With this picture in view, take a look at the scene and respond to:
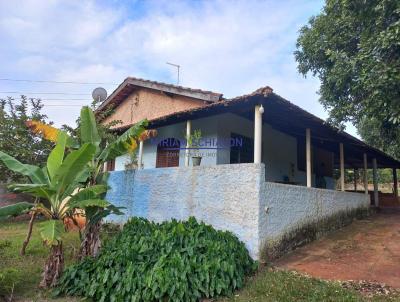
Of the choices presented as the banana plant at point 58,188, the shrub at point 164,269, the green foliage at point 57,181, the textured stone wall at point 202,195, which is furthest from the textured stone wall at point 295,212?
the green foliage at point 57,181

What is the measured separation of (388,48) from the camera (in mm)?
6422

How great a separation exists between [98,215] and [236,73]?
7.49 metres

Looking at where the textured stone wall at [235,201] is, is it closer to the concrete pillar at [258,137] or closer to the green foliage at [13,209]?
the concrete pillar at [258,137]

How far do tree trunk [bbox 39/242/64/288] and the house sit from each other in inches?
133

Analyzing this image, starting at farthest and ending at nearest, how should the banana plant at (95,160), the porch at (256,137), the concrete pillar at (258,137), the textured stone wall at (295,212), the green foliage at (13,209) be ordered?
the porch at (256,137)
the concrete pillar at (258,137)
the textured stone wall at (295,212)
the banana plant at (95,160)
the green foliage at (13,209)

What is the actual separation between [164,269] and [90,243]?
2299 millimetres

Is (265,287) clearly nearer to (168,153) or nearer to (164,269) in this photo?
(164,269)

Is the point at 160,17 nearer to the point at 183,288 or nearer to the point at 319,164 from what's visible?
the point at 183,288

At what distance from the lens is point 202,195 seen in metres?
8.35

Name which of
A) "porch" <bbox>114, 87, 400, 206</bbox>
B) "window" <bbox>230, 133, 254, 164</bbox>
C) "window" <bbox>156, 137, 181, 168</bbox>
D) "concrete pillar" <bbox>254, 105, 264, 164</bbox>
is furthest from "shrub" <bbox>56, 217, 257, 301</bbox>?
"window" <bbox>156, 137, 181, 168</bbox>

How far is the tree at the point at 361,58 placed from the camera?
6320 mm

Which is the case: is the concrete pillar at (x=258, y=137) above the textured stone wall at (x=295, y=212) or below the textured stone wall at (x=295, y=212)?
above

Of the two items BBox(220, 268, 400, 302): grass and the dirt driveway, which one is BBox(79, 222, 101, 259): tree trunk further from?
the dirt driveway

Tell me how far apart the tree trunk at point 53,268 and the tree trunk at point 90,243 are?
28.8 inches
